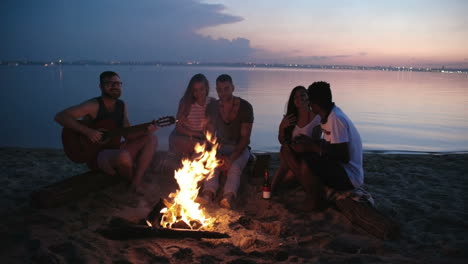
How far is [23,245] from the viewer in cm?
366

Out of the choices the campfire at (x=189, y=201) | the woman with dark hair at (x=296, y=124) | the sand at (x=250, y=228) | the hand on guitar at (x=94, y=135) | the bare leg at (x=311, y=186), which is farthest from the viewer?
the woman with dark hair at (x=296, y=124)

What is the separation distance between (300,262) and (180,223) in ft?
5.33

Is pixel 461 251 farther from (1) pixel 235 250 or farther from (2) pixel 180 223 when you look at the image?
(2) pixel 180 223

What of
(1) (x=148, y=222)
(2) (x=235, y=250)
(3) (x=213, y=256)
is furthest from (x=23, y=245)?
(2) (x=235, y=250)

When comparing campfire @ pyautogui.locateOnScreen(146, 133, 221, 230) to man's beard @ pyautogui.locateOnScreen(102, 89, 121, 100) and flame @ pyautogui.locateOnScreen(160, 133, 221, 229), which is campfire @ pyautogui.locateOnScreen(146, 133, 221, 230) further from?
man's beard @ pyautogui.locateOnScreen(102, 89, 121, 100)

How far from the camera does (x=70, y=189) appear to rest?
197 inches

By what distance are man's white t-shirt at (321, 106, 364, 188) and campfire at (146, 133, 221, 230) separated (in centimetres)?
195

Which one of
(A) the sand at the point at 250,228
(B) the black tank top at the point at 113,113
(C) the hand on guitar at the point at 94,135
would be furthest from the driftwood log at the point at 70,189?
(B) the black tank top at the point at 113,113

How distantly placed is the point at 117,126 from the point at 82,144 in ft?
2.01

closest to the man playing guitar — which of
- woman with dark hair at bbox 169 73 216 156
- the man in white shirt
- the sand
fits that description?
the sand

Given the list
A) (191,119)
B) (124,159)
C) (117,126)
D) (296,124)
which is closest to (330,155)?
(296,124)

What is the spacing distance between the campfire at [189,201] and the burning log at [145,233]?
0.28 m

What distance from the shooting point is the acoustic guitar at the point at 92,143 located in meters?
5.32

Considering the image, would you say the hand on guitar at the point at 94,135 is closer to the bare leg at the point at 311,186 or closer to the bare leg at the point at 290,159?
the bare leg at the point at 290,159
